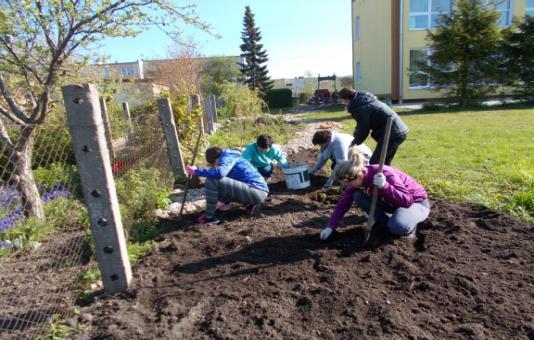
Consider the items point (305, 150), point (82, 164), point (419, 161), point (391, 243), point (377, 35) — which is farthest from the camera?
point (377, 35)

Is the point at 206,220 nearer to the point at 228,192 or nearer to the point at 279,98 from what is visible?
the point at 228,192

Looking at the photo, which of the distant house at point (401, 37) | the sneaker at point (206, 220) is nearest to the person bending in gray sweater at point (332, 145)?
the sneaker at point (206, 220)

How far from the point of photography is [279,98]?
103 feet

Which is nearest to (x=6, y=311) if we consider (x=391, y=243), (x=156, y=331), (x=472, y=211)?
(x=156, y=331)

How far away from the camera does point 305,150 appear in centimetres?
840

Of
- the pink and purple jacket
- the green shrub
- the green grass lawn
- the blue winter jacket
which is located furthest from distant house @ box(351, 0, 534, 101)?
the pink and purple jacket

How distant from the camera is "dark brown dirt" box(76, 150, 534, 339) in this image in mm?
2207

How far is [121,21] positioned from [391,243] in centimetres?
375

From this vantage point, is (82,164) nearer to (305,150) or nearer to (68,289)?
(68,289)

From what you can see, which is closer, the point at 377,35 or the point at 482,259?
the point at 482,259

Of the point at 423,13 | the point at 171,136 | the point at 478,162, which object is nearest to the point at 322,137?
the point at 171,136

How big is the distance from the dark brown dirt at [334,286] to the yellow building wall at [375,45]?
19.2 m

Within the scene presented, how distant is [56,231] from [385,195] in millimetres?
3546

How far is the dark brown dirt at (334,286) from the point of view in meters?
2.21
